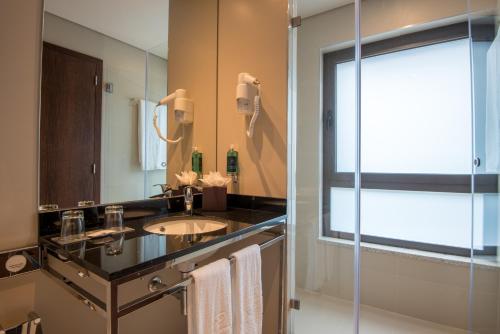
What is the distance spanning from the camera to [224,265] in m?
0.97

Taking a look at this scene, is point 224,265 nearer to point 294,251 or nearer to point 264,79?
point 294,251

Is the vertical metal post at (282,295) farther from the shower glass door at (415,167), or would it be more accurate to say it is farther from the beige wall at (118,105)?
the beige wall at (118,105)

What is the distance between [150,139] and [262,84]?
2.32 ft

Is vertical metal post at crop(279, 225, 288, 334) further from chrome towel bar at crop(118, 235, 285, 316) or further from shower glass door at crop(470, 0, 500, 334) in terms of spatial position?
shower glass door at crop(470, 0, 500, 334)

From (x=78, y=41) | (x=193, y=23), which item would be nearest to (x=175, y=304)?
(x=78, y=41)

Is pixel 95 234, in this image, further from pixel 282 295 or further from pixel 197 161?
pixel 282 295

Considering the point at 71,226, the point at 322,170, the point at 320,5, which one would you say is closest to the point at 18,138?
the point at 71,226

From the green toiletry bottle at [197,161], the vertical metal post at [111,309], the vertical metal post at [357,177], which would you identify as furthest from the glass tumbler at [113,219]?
the vertical metal post at [357,177]

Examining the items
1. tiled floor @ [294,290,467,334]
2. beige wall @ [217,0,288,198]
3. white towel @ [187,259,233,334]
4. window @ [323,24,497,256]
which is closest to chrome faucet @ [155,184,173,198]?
beige wall @ [217,0,288,198]

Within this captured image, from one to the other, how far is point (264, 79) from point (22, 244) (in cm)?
132

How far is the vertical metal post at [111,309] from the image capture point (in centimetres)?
65

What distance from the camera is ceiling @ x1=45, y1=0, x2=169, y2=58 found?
1051 millimetres

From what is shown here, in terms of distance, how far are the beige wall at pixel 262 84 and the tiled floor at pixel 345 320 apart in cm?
85

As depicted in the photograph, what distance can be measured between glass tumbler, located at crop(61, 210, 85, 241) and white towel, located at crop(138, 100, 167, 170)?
45cm
